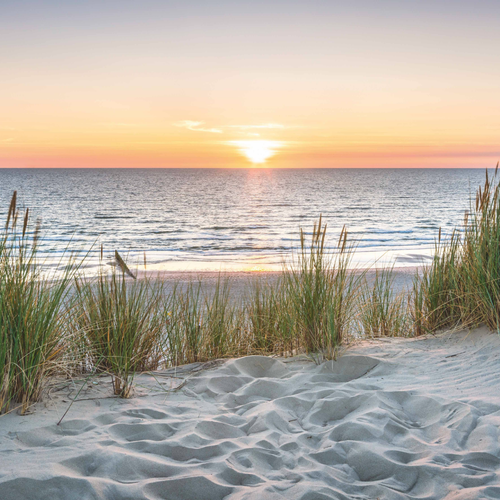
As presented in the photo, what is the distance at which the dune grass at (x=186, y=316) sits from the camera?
2377mm

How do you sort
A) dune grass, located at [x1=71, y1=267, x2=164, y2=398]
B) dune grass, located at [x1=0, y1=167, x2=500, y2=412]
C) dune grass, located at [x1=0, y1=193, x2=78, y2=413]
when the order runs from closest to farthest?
dune grass, located at [x1=0, y1=193, x2=78, y2=413] → dune grass, located at [x1=0, y1=167, x2=500, y2=412] → dune grass, located at [x1=71, y1=267, x2=164, y2=398]

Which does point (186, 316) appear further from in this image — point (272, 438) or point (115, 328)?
point (272, 438)

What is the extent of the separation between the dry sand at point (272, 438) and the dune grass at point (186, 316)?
0.85 ft

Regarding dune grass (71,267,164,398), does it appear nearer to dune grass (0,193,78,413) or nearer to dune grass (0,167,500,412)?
dune grass (0,167,500,412)

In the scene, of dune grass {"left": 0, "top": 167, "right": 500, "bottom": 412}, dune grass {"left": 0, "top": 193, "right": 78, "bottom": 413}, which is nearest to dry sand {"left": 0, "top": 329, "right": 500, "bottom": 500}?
dune grass {"left": 0, "top": 193, "right": 78, "bottom": 413}

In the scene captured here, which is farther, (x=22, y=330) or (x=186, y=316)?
(x=186, y=316)

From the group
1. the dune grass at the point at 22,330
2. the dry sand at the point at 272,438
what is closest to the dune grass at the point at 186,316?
the dune grass at the point at 22,330

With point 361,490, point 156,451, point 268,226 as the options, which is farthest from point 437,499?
point 268,226

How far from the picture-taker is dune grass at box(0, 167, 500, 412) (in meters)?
2.38

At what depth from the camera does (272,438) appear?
219cm

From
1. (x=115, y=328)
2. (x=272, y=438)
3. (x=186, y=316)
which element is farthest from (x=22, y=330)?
(x=186, y=316)

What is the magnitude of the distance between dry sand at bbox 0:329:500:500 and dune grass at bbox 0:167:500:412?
258 mm

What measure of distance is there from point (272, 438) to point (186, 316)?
1750 millimetres

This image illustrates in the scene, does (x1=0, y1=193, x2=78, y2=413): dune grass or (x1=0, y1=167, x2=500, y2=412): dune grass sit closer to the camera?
(x1=0, y1=193, x2=78, y2=413): dune grass
